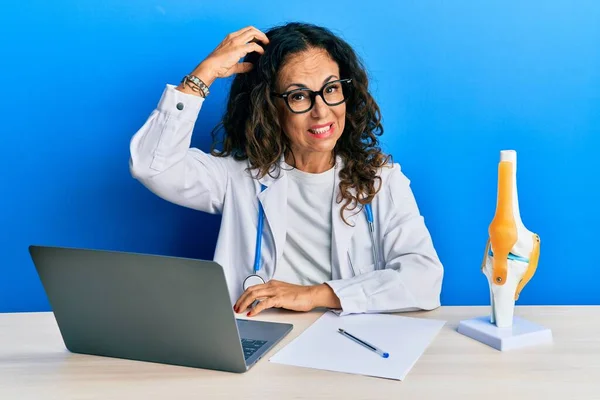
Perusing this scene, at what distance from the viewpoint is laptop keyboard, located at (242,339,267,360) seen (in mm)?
1281

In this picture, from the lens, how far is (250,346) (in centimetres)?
132

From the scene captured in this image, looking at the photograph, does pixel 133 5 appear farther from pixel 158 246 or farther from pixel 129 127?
pixel 158 246

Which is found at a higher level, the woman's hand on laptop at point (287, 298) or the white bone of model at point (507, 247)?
the white bone of model at point (507, 247)

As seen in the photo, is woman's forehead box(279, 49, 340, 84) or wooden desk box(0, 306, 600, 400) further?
woman's forehead box(279, 49, 340, 84)

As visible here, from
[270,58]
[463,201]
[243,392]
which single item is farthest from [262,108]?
[243,392]

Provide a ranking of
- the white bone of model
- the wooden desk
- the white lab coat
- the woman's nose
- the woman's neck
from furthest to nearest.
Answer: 1. the woman's neck
2. the woman's nose
3. the white lab coat
4. the white bone of model
5. the wooden desk

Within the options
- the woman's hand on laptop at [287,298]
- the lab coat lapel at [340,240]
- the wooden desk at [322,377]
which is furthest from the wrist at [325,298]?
the lab coat lapel at [340,240]

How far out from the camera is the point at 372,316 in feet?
5.10

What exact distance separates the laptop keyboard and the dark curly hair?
72 centimetres

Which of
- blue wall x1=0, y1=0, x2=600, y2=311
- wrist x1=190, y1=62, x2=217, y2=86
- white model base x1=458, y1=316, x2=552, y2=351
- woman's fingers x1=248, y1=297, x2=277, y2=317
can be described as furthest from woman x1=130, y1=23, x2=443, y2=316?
white model base x1=458, y1=316, x2=552, y2=351

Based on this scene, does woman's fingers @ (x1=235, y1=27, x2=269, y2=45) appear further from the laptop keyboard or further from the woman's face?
the laptop keyboard

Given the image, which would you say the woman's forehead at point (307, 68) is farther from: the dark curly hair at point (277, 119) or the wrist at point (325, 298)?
the wrist at point (325, 298)

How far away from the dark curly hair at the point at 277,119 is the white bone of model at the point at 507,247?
26.7 inches

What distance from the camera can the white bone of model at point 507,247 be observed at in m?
1.34
